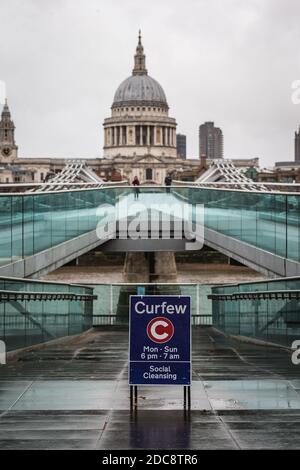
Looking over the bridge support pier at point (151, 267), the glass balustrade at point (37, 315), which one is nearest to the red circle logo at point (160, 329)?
the glass balustrade at point (37, 315)

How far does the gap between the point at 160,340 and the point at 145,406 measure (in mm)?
556

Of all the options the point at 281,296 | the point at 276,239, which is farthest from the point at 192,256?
the point at 281,296

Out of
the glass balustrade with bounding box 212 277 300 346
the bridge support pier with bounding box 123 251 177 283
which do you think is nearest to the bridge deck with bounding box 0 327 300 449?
the glass balustrade with bounding box 212 277 300 346

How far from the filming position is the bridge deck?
27.9 ft

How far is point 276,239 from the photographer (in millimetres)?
24500

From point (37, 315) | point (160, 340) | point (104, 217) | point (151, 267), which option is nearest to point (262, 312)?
point (37, 315)

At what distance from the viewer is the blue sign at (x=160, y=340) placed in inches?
402

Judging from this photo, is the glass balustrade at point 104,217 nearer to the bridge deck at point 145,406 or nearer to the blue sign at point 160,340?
the bridge deck at point 145,406

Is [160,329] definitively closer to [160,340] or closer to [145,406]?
[160,340]

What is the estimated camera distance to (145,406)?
10234 mm

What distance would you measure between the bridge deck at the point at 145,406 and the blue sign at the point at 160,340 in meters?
0.25

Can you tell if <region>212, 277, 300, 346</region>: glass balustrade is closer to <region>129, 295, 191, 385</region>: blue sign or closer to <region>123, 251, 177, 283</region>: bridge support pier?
<region>129, 295, 191, 385</region>: blue sign

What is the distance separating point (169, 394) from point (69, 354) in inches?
173

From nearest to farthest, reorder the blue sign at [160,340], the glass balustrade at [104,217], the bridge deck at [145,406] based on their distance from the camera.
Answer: the bridge deck at [145,406] → the blue sign at [160,340] → the glass balustrade at [104,217]
